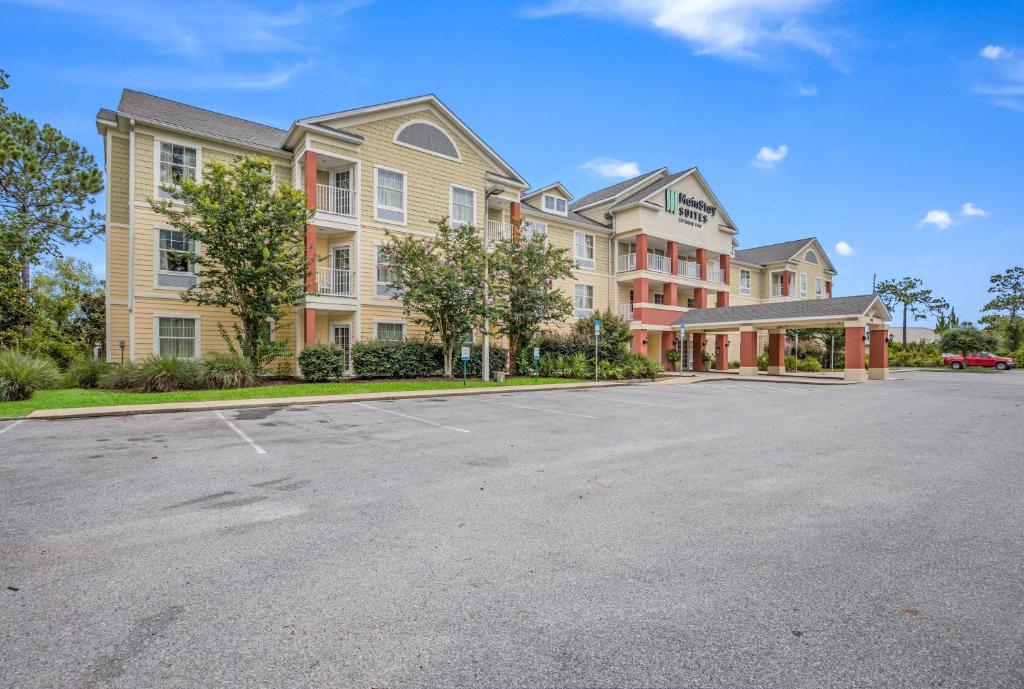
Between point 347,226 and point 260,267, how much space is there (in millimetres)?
4962

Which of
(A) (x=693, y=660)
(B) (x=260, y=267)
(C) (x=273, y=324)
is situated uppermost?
Result: (B) (x=260, y=267)

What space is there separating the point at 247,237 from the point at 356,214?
5.55 m

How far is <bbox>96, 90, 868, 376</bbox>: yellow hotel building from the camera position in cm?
1936

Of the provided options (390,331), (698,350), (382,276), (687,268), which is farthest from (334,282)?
(698,350)

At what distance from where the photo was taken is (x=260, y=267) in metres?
18.0

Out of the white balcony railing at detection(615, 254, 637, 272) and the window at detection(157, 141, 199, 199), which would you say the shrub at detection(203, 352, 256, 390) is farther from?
the white balcony railing at detection(615, 254, 637, 272)

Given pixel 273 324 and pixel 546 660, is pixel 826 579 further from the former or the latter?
pixel 273 324

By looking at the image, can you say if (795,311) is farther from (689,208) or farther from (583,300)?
(583,300)

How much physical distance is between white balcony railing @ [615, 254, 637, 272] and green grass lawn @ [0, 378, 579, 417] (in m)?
17.8

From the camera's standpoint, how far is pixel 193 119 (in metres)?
21.7

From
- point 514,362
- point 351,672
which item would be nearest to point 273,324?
point 514,362

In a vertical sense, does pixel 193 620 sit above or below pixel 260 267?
below

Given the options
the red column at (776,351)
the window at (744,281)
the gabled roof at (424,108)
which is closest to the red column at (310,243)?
the gabled roof at (424,108)

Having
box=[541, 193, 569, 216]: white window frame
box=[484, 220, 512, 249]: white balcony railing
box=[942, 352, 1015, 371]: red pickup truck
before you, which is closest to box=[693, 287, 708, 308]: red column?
box=[541, 193, 569, 216]: white window frame
